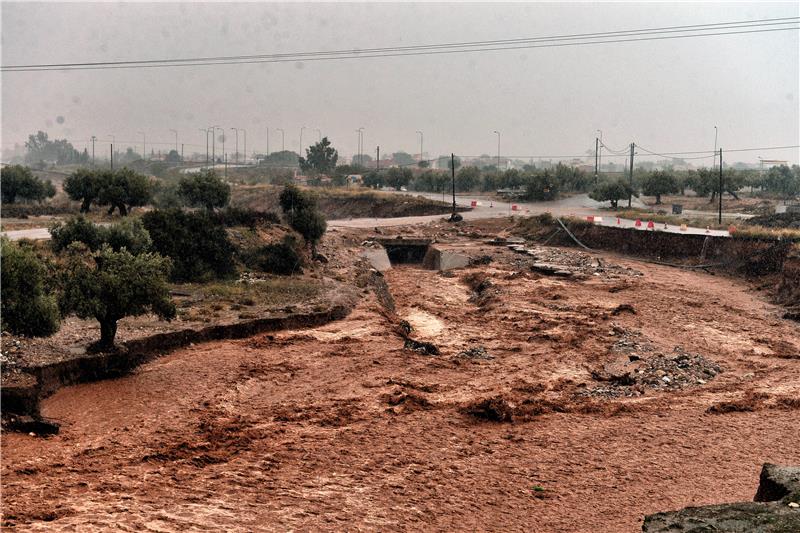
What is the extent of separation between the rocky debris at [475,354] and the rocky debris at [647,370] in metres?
3.23

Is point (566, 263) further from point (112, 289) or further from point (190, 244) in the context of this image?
point (112, 289)

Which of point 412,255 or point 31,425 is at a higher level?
point 412,255

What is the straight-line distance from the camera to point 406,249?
4569 cm

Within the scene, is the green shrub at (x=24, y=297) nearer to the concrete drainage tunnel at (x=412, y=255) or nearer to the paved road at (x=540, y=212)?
the concrete drainage tunnel at (x=412, y=255)

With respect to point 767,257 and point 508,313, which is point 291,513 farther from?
point 767,257

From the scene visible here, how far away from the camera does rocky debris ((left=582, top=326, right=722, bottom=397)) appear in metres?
18.2

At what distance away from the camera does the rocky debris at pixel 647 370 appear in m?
18.2

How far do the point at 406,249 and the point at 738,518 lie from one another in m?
37.2

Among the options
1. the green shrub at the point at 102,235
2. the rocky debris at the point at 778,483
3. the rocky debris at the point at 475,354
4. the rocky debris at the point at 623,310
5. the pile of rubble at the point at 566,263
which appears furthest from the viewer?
the pile of rubble at the point at 566,263

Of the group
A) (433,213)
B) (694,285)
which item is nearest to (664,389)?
(694,285)

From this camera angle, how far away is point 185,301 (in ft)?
80.1

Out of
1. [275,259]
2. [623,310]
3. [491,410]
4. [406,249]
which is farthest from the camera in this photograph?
[406,249]

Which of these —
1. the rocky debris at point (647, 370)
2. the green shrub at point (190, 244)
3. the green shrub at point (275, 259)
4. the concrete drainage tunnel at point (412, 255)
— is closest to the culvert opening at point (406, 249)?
the concrete drainage tunnel at point (412, 255)

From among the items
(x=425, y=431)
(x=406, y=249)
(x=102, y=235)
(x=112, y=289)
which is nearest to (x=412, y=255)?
(x=406, y=249)
